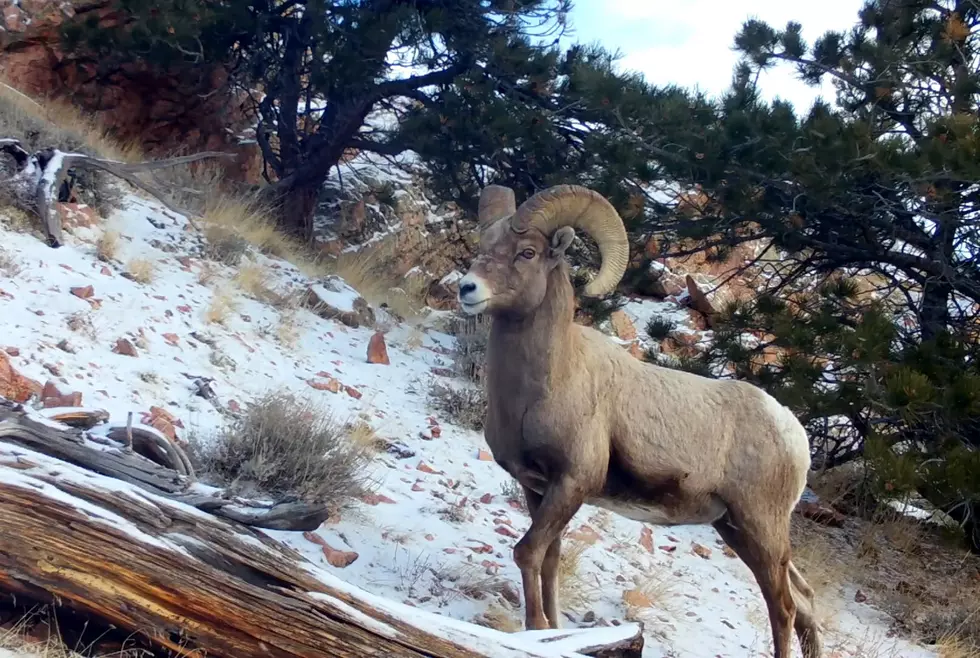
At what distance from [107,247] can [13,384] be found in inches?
128

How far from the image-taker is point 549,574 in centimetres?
456

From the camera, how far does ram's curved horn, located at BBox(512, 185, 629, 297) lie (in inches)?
169

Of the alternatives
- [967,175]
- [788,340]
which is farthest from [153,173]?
[967,175]

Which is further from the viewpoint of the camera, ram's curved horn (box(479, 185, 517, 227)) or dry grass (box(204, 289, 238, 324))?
dry grass (box(204, 289, 238, 324))

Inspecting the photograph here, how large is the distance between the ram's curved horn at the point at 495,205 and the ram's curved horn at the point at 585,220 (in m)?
0.35

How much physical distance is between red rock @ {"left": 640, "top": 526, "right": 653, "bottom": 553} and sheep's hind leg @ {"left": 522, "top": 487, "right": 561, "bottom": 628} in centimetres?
224

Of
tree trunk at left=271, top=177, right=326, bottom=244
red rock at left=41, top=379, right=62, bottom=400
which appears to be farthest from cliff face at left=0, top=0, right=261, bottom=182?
red rock at left=41, top=379, right=62, bottom=400

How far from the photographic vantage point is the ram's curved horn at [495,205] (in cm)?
468

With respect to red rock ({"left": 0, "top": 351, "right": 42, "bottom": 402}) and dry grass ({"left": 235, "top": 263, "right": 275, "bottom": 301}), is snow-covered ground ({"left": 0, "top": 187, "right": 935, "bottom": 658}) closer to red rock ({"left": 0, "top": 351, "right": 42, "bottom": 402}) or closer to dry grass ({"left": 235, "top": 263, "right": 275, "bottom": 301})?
dry grass ({"left": 235, "top": 263, "right": 275, "bottom": 301})

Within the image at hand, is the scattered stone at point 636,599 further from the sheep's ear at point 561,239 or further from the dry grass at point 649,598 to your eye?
the sheep's ear at point 561,239

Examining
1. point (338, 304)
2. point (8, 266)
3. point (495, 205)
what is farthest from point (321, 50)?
point (495, 205)

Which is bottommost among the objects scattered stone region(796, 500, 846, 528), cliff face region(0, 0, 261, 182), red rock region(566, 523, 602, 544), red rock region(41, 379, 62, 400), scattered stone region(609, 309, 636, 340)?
red rock region(41, 379, 62, 400)

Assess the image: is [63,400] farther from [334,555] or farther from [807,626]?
[807,626]

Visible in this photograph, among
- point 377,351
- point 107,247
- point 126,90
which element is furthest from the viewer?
point 126,90
